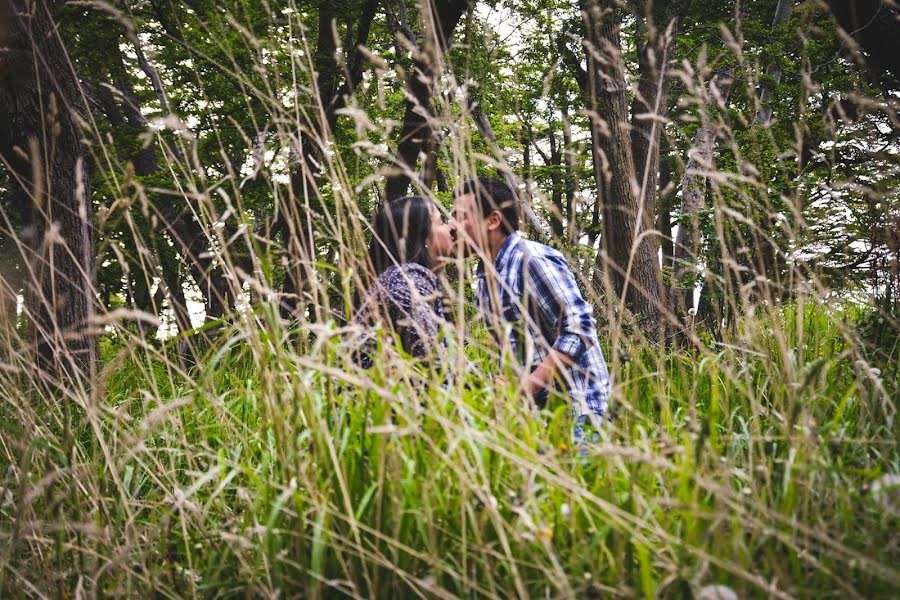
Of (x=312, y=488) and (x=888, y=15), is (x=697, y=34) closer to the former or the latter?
(x=888, y=15)

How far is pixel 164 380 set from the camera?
166 inches

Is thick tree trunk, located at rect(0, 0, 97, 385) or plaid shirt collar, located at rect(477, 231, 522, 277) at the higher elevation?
thick tree trunk, located at rect(0, 0, 97, 385)

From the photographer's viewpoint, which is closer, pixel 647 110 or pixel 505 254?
pixel 505 254

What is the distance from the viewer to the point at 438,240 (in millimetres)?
2980

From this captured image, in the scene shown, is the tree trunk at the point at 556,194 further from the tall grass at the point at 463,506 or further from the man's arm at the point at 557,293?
the tall grass at the point at 463,506

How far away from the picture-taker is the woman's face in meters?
2.89

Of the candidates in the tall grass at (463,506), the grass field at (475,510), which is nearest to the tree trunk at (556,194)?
the tall grass at (463,506)

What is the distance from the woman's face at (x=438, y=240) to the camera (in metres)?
2.89

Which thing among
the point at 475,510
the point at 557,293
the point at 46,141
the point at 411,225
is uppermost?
the point at 46,141

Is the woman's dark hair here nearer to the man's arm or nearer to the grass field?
the man's arm

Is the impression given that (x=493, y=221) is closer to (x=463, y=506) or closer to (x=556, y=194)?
(x=463, y=506)

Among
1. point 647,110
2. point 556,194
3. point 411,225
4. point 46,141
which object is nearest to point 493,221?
point 411,225

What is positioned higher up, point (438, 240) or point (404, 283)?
point (438, 240)

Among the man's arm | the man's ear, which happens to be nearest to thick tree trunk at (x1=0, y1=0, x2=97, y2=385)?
the man's ear
